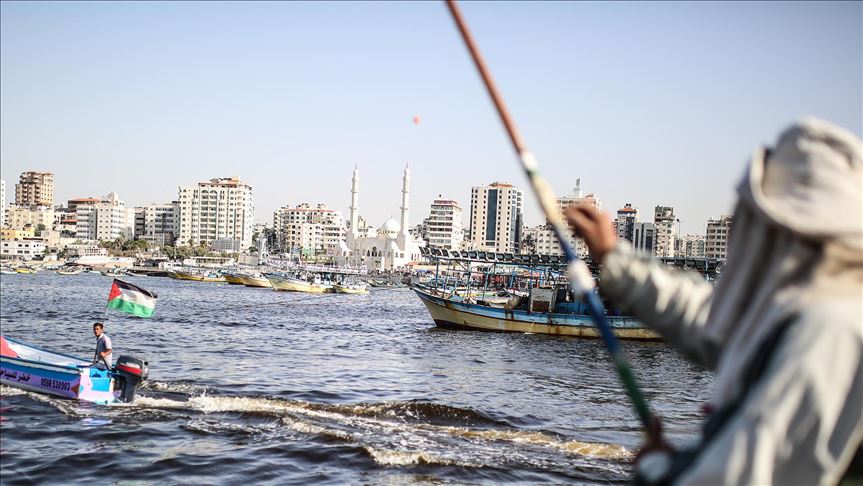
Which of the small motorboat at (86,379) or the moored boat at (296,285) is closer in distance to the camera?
the small motorboat at (86,379)

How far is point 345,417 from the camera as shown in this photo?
15422 millimetres

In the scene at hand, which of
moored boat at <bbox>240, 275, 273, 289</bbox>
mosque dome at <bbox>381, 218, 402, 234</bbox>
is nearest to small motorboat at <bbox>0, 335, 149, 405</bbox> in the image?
moored boat at <bbox>240, 275, 273, 289</bbox>

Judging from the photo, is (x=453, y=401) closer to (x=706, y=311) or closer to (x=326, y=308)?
(x=706, y=311)

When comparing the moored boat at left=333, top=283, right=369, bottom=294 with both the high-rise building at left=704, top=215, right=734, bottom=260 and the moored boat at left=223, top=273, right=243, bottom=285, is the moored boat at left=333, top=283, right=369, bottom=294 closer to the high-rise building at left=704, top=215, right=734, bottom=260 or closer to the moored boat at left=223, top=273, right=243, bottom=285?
the moored boat at left=223, top=273, right=243, bottom=285

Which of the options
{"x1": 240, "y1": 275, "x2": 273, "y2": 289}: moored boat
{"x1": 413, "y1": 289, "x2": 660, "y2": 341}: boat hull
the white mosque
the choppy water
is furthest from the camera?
the white mosque

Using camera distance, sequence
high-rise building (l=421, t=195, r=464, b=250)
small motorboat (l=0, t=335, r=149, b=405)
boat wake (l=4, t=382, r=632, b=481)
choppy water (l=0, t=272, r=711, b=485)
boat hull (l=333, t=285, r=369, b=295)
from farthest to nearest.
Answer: high-rise building (l=421, t=195, r=464, b=250) → boat hull (l=333, t=285, r=369, b=295) → small motorboat (l=0, t=335, r=149, b=405) → boat wake (l=4, t=382, r=632, b=481) → choppy water (l=0, t=272, r=711, b=485)

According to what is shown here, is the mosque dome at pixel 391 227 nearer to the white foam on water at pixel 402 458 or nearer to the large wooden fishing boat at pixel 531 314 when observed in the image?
the large wooden fishing boat at pixel 531 314

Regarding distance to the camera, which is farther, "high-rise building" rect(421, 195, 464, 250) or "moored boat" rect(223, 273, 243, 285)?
"high-rise building" rect(421, 195, 464, 250)

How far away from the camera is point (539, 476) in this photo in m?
11.5

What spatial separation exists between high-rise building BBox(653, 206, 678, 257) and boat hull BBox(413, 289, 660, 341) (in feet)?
436

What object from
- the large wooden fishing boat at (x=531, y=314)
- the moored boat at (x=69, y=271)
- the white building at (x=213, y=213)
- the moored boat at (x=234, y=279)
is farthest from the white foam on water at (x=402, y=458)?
the white building at (x=213, y=213)

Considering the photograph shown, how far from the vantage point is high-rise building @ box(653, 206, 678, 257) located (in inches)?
6590

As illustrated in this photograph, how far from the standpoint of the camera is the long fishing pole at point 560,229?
1.96 meters

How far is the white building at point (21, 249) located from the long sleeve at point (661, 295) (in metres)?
173
